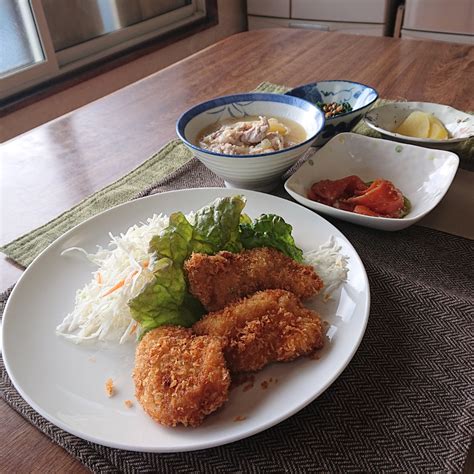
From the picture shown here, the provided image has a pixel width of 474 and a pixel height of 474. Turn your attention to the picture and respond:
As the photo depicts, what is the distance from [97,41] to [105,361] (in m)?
2.83

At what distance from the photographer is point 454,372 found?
76 centimetres

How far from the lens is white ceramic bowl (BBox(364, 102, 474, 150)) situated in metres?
1.21

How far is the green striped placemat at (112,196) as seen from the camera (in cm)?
109

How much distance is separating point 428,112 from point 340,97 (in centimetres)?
25

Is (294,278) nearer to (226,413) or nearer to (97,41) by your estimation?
(226,413)

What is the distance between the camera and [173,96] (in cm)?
180

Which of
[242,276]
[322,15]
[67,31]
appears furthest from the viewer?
[322,15]

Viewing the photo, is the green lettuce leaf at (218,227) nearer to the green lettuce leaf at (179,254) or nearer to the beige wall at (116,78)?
the green lettuce leaf at (179,254)

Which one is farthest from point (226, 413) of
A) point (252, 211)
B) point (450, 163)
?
point (450, 163)

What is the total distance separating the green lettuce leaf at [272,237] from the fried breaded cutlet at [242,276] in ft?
0.07

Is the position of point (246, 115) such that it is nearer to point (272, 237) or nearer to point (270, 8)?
point (272, 237)

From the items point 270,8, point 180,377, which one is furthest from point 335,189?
point 270,8

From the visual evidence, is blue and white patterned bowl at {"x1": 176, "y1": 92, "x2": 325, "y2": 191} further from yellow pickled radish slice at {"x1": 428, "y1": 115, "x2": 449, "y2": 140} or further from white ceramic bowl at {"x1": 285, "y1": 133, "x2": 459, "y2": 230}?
yellow pickled radish slice at {"x1": 428, "y1": 115, "x2": 449, "y2": 140}

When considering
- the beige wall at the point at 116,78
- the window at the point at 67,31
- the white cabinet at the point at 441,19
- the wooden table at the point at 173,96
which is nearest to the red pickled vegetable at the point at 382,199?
the wooden table at the point at 173,96
